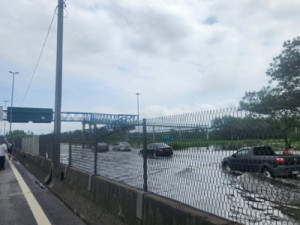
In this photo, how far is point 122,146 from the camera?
649 centimetres

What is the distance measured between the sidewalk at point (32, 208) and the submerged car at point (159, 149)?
7.55 feet

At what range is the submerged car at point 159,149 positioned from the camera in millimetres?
4798

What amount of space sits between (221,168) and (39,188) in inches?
351

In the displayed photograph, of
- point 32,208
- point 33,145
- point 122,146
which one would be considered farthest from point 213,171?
point 33,145

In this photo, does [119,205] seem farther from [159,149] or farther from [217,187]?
[217,187]

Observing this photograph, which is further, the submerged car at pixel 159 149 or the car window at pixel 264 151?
the submerged car at pixel 159 149

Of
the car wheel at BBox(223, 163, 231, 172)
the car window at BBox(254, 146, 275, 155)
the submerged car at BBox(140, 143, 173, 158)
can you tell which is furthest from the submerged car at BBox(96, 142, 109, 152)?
the car window at BBox(254, 146, 275, 155)

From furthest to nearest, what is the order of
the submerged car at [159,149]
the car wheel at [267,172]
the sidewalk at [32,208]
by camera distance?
the sidewalk at [32,208] < the submerged car at [159,149] < the car wheel at [267,172]

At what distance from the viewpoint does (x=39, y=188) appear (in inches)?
440

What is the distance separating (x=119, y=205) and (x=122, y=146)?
117 cm

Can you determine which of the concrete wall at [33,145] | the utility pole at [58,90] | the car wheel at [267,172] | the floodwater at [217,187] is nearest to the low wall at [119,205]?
the floodwater at [217,187]

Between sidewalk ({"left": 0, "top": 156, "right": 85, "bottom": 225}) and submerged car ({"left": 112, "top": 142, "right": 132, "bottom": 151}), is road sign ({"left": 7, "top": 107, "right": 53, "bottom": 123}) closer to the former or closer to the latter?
sidewalk ({"left": 0, "top": 156, "right": 85, "bottom": 225})

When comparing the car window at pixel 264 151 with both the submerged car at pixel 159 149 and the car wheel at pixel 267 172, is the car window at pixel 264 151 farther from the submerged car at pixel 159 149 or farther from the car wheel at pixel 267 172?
the submerged car at pixel 159 149

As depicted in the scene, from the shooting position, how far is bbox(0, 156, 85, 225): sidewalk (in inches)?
267
